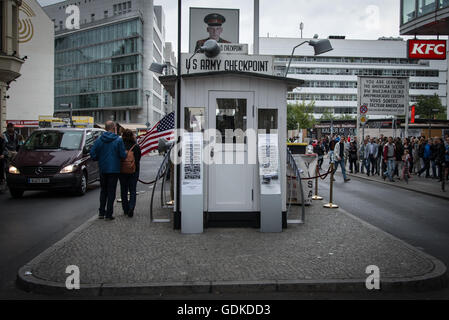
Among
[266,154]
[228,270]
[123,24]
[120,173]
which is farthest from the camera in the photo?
[123,24]

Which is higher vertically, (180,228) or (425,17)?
(425,17)

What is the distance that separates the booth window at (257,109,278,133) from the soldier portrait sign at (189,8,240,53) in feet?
33.6

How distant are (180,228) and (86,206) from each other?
4097 mm

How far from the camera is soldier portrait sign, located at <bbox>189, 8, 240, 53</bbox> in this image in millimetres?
17641

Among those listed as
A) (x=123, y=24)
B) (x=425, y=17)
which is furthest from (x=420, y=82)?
(x=425, y=17)

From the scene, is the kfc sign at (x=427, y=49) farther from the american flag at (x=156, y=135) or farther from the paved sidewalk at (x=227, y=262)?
the paved sidewalk at (x=227, y=262)

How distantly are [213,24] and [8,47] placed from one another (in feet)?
44.8

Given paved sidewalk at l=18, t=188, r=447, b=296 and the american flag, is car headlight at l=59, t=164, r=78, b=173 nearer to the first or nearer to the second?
the american flag

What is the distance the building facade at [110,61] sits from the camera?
269 ft

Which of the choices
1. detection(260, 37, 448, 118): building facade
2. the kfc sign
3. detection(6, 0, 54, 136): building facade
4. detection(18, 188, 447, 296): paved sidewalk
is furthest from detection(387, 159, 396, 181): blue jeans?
detection(260, 37, 448, 118): building facade

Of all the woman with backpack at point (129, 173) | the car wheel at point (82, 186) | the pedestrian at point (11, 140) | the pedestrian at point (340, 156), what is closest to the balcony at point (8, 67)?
the pedestrian at point (11, 140)

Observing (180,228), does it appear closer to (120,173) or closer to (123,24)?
(120,173)

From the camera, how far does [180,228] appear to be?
7895 millimetres
